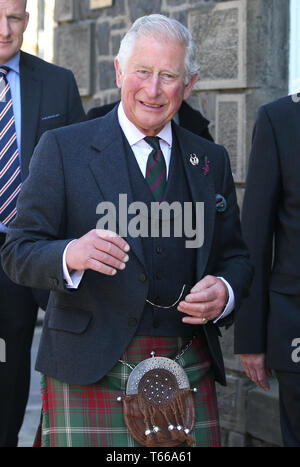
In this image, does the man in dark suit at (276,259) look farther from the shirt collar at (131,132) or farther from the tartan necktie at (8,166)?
the tartan necktie at (8,166)

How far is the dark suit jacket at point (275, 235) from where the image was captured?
2.87m

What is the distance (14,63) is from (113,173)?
3.80 ft

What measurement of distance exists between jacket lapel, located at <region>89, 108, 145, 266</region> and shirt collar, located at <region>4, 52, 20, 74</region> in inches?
39.2

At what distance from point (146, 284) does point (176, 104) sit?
0.60 metres

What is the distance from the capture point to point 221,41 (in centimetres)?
429

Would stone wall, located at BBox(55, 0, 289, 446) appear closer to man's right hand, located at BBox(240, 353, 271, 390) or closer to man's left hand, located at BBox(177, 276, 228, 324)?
→ man's right hand, located at BBox(240, 353, 271, 390)

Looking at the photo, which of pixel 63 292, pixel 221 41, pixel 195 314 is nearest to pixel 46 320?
pixel 63 292

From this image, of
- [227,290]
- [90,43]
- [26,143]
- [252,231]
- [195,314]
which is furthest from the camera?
[90,43]

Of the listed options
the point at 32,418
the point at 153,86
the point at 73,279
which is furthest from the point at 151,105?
the point at 32,418

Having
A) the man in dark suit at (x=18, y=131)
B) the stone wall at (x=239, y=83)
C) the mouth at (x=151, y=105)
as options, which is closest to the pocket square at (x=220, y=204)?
the mouth at (x=151, y=105)

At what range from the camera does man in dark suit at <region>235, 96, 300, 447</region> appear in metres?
2.86

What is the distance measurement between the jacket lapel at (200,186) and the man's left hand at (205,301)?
0.15m

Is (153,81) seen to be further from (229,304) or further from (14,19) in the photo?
(14,19)
